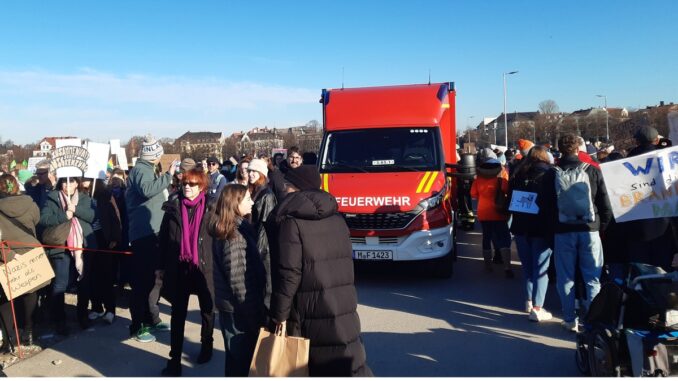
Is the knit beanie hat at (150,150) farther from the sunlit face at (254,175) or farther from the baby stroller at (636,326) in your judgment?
the baby stroller at (636,326)

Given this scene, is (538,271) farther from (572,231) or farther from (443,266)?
(443,266)

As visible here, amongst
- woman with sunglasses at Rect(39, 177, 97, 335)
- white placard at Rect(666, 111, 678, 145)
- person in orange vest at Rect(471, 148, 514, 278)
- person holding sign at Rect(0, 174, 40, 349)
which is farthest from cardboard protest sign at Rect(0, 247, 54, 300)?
white placard at Rect(666, 111, 678, 145)

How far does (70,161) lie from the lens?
620 centimetres

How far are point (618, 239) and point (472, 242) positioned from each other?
18.4ft

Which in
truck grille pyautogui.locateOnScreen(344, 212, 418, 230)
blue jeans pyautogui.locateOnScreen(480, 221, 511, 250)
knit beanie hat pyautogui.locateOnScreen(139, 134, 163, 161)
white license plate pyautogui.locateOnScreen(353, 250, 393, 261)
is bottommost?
white license plate pyautogui.locateOnScreen(353, 250, 393, 261)

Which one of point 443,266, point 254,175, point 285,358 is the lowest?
point 443,266

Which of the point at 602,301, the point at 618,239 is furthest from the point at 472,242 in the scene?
the point at 602,301

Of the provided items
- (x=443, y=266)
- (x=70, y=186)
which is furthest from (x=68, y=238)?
(x=443, y=266)

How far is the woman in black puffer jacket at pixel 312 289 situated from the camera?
337 cm

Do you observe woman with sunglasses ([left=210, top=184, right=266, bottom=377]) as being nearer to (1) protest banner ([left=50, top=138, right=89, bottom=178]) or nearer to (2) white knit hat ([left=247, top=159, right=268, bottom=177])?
(2) white knit hat ([left=247, top=159, right=268, bottom=177])

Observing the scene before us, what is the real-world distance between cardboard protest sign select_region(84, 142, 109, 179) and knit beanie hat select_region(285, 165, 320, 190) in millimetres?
3553

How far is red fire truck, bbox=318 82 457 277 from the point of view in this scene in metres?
7.47

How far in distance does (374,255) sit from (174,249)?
3.33 metres

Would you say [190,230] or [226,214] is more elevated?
[226,214]
